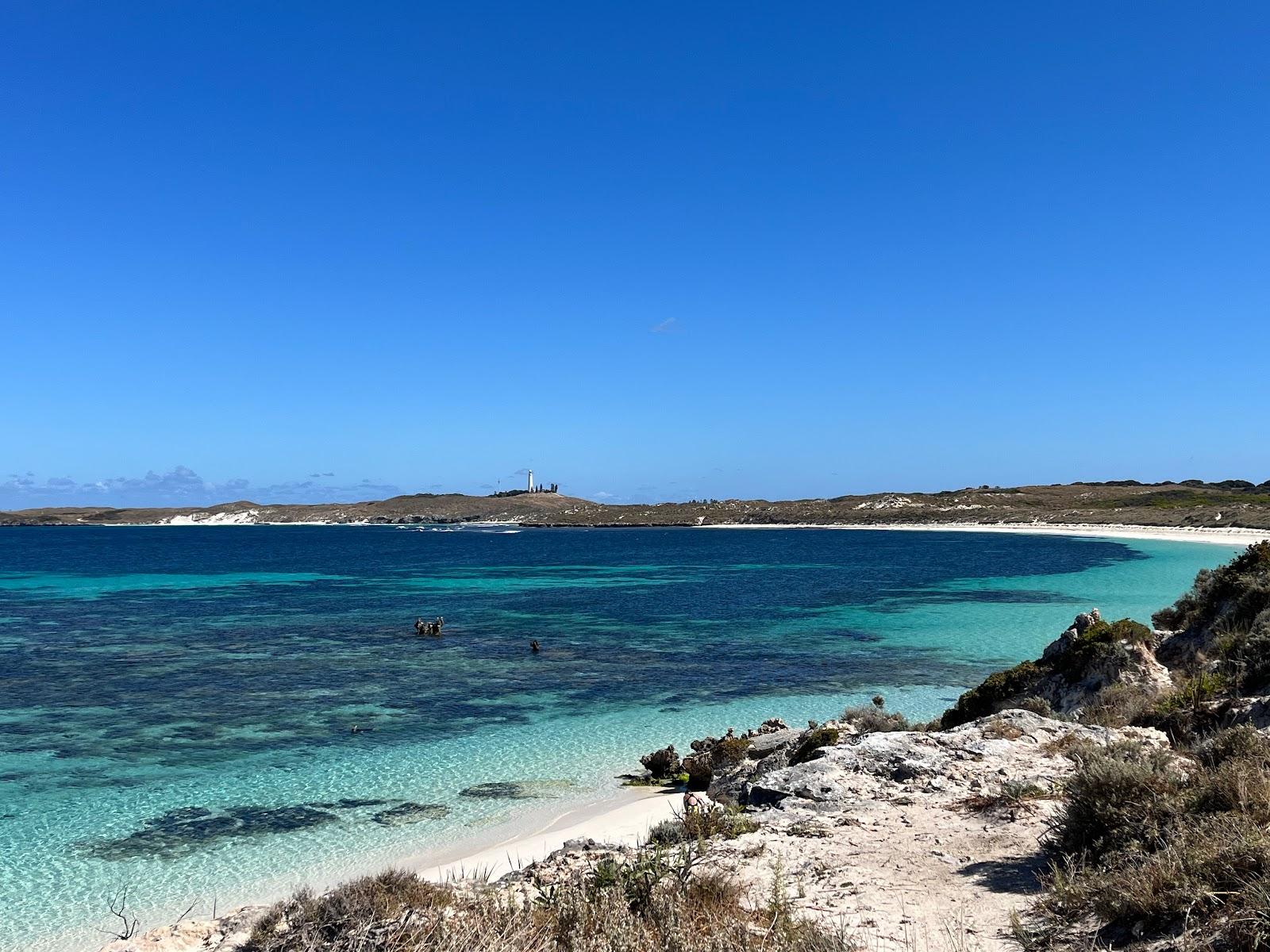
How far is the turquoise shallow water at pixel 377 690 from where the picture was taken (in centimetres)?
1241

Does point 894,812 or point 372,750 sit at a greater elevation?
point 894,812

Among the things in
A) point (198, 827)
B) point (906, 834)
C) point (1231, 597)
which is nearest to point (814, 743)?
point (906, 834)

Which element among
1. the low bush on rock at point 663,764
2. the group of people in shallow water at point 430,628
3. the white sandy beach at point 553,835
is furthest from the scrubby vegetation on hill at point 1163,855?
the group of people in shallow water at point 430,628

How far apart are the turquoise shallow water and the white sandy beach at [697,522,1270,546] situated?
943 inches

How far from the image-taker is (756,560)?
76438 mm

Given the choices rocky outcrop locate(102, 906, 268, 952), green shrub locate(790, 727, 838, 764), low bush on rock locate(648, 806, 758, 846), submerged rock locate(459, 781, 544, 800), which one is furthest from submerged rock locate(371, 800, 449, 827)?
rocky outcrop locate(102, 906, 268, 952)

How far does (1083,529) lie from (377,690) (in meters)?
107

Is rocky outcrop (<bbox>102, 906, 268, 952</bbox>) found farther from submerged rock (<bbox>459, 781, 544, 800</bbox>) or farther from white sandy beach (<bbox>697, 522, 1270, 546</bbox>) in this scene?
white sandy beach (<bbox>697, 522, 1270, 546</bbox>)

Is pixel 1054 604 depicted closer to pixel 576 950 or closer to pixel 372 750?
pixel 372 750

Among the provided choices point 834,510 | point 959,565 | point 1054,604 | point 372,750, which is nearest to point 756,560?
point 959,565

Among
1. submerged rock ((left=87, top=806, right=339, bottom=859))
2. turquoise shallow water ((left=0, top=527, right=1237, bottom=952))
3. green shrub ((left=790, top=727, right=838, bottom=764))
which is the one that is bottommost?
turquoise shallow water ((left=0, top=527, right=1237, bottom=952))

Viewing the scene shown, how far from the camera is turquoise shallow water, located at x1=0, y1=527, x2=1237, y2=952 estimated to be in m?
12.4

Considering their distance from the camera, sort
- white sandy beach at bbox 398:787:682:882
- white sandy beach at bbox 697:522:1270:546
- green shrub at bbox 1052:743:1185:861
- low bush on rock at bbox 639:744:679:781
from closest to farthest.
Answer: green shrub at bbox 1052:743:1185:861 < white sandy beach at bbox 398:787:682:882 < low bush on rock at bbox 639:744:679:781 < white sandy beach at bbox 697:522:1270:546

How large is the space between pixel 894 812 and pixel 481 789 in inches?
319
